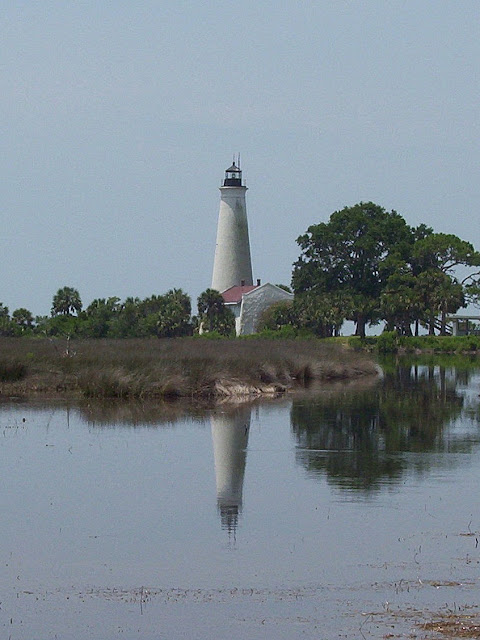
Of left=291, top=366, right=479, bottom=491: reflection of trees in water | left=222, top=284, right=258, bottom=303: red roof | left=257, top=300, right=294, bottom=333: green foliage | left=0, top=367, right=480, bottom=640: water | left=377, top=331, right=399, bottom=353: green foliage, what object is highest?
left=222, top=284, right=258, bottom=303: red roof

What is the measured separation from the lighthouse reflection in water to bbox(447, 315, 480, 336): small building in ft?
207

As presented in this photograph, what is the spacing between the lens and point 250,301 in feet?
312

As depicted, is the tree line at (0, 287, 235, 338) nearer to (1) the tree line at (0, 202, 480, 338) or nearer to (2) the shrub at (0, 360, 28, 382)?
(1) the tree line at (0, 202, 480, 338)

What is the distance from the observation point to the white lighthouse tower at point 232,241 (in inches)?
3846

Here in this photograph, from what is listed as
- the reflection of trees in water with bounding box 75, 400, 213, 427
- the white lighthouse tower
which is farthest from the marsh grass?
the white lighthouse tower

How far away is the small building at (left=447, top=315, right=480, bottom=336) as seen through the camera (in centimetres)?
9525

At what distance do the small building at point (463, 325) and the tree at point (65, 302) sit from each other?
28020 millimetres

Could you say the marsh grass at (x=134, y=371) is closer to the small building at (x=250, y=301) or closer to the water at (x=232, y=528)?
the water at (x=232, y=528)

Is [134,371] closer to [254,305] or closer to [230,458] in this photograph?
[230,458]

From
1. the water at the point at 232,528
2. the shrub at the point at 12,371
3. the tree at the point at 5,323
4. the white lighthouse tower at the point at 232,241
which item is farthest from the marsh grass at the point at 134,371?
the white lighthouse tower at the point at 232,241

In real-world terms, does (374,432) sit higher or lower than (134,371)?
lower

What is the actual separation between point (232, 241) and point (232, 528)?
3241 inches

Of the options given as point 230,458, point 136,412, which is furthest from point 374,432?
point 136,412

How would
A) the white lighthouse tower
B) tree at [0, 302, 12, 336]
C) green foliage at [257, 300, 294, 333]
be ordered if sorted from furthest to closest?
1. the white lighthouse tower
2. green foliage at [257, 300, 294, 333]
3. tree at [0, 302, 12, 336]
